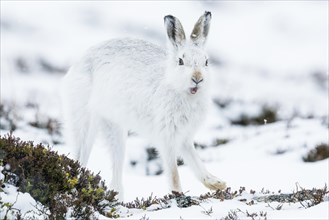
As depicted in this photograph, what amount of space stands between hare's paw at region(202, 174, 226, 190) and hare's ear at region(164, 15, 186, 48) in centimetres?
158

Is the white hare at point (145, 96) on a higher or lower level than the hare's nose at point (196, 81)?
higher

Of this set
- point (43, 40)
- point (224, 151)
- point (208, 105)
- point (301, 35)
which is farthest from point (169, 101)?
point (301, 35)

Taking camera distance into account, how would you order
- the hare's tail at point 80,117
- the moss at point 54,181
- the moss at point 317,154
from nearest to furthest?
the moss at point 54,181 < the hare's tail at point 80,117 < the moss at point 317,154

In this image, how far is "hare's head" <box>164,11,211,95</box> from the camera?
7.04 m

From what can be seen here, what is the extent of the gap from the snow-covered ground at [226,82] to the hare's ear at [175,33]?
108 cm

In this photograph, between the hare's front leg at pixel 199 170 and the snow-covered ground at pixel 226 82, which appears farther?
the snow-covered ground at pixel 226 82

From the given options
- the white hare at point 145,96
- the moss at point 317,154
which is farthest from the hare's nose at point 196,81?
the moss at point 317,154

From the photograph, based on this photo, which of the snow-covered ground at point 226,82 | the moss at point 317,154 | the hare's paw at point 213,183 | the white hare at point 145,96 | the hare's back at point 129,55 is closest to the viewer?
the hare's paw at point 213,183

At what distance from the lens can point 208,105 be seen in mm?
7605

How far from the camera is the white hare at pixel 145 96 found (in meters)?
7.27

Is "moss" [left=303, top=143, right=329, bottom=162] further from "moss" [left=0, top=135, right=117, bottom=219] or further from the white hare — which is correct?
"moss" [left=0, top=135, right=117, bottom=219]

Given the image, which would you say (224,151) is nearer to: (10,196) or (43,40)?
(10,196)

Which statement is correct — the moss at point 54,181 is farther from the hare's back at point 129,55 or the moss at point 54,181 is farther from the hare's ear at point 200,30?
the hare's back at point 129,55

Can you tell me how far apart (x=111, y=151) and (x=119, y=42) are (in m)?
1.48
